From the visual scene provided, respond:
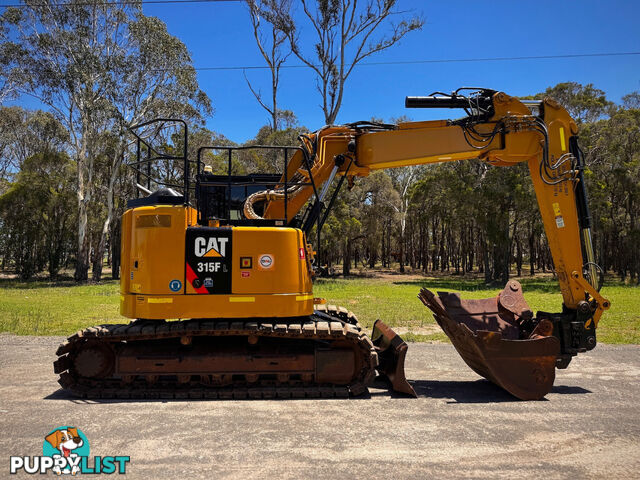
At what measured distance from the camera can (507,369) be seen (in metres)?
6.77

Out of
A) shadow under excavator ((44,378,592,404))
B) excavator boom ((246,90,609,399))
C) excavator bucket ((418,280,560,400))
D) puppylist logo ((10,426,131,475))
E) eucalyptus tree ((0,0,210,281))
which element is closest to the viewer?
puppylist logo ((10,426,131,475))

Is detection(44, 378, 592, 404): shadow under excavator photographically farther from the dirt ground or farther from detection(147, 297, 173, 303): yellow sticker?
detection(147, 297, 173, 303): yellow sticker

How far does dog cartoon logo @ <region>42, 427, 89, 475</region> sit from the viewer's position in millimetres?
4496

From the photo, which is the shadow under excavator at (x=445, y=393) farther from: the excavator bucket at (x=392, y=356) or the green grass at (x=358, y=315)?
the green grass at (x=358, y=315)

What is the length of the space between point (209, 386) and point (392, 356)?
278cm

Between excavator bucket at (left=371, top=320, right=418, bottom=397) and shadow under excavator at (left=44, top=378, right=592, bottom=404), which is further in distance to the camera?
excavator bucket at (left=371, top=320, right=418, bottom=397)

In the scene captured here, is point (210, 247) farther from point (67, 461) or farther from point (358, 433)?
point (358, 433)

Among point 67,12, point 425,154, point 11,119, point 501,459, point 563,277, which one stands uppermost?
point 67,12

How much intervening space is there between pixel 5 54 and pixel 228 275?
3476 cm

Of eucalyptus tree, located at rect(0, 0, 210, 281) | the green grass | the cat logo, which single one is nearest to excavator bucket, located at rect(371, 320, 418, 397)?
the cat logo

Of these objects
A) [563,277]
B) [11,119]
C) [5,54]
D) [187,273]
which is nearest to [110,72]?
[5,54]

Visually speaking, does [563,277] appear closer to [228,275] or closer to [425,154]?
[425,154]

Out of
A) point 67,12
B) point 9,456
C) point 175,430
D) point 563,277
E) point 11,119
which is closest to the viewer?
point 9,456

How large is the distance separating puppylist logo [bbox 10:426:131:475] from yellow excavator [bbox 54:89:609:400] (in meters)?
1.73
